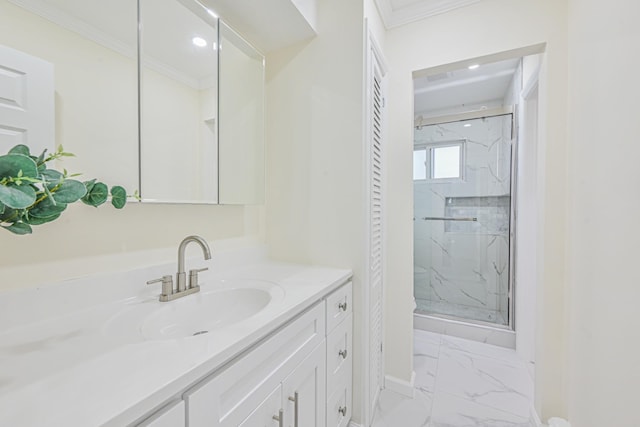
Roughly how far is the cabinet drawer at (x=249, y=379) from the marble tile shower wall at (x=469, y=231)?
2158mm

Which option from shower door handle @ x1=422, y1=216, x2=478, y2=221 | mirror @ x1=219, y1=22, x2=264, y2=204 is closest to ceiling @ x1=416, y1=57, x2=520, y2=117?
shower door handle @ x1=422, y1=216, x2=478, y2=221

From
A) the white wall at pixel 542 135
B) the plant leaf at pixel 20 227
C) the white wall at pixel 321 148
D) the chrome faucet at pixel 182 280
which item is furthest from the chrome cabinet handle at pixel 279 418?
the white wall at pixel 542 135

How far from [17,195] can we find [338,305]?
100 cm

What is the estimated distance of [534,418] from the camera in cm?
137

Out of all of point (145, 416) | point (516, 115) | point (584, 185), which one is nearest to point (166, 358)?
point (145, 416)

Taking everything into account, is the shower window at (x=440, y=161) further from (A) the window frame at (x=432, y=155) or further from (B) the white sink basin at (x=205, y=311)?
(B) the white sink basin at (x=205, y=311)

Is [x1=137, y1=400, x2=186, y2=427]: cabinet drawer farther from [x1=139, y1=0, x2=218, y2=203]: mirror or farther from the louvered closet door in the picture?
the louvered closet door

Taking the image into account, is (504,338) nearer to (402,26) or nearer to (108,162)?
(402,26)

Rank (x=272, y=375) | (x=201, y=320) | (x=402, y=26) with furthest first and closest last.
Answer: (x=402, y=26) → (x=201, y=320) → (x=272, y=375)

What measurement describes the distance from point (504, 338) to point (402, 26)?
241 centimetres

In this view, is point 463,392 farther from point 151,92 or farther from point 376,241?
point 151,92

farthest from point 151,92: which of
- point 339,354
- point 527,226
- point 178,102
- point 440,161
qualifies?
point 440,161

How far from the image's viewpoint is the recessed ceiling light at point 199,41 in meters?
1.11

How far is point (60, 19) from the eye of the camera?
750 mm
